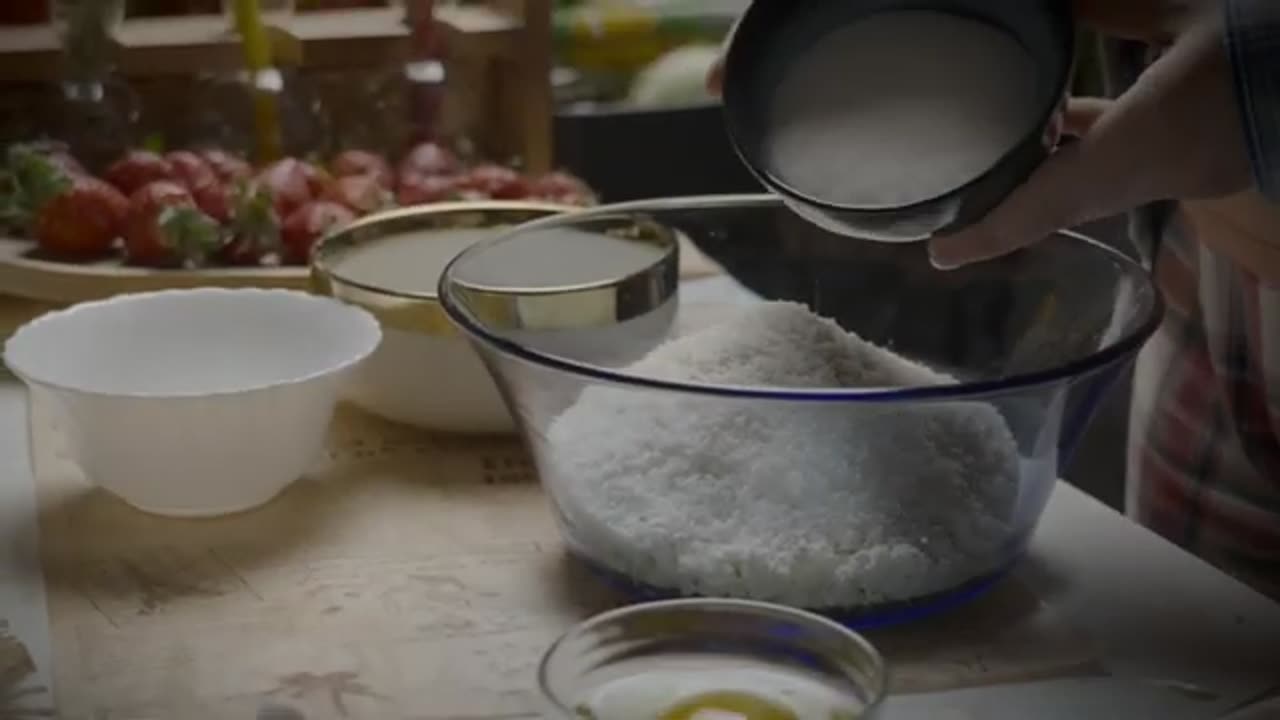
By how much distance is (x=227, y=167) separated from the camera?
1.20m

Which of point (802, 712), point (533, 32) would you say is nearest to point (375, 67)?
point (533, 32)

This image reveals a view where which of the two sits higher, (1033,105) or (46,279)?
(1033,105)

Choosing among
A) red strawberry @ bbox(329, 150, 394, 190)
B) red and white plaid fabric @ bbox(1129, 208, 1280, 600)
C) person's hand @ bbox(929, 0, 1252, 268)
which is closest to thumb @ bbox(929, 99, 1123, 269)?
person's hand @ bbox(929, 0, 1252, 268)

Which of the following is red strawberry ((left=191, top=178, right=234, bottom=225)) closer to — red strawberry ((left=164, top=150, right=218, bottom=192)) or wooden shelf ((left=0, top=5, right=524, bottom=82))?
red strawberry ((left=164, top=150, right=218, bottom=192))

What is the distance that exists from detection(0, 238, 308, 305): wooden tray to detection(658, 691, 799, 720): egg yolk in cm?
54

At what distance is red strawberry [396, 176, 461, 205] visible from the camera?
1.22 meters

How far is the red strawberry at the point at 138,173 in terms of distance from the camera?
1.18m

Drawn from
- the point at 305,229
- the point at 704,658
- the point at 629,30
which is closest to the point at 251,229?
the point at 305,229

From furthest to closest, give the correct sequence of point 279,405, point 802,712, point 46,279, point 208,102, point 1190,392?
point 208,102 < point 46,279 < point 1190,392 < point 279,405 < point 802,712

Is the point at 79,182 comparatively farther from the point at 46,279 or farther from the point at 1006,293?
the point at 1006,293

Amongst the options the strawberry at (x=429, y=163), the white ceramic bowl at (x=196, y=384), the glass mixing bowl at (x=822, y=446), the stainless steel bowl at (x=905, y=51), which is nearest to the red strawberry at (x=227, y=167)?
the strawberry at (x=429, y=163)

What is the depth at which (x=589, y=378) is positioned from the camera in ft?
2.32

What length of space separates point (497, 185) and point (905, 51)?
1.67ft

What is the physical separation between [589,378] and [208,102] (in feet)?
2.41
